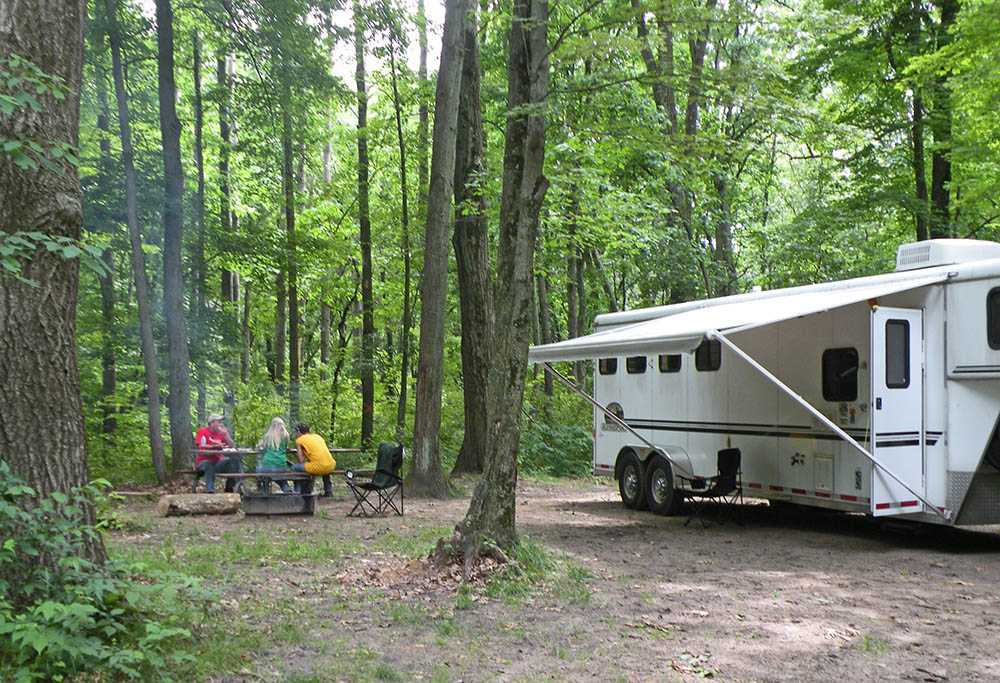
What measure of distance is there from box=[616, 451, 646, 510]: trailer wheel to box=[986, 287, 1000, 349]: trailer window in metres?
5.06

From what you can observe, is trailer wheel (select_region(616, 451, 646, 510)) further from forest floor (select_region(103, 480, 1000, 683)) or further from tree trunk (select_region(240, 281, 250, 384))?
tree trunk (select_region(240, 281, 250, 384))

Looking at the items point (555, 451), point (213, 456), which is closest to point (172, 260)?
point (213, 456)

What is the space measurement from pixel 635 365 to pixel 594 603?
705 centimetres

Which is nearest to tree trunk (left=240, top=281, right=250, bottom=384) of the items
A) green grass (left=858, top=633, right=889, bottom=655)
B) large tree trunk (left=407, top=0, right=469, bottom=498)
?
large tree trunk (left=407, top=0, right=469, bottom=498)

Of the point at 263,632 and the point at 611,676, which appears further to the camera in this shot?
the point at 263,632

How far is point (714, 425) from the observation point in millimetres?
12453

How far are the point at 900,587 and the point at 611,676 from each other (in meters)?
3.69

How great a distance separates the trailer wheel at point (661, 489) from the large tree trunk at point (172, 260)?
7.55m

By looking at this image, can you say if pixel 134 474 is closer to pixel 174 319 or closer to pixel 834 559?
pixel 174 319

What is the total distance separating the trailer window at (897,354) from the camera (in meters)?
9.71

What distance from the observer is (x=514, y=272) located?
852cm

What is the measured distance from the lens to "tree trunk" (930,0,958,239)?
1723 cm

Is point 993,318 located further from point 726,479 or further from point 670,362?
point 670,362

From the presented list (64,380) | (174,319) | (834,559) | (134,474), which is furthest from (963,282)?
(134,474)
